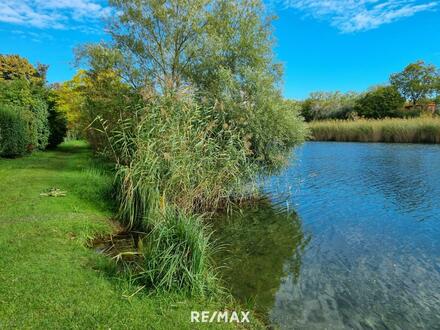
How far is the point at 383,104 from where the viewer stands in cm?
4112

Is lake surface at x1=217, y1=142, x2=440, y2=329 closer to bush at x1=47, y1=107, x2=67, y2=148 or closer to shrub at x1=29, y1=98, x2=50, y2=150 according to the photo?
shrub at x1=29, y1=98, x2=50, y2=150

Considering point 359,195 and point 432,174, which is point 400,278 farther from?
point 432,174

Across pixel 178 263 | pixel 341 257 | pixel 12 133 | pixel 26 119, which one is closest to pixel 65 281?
pixel 178 263

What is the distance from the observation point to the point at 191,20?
36.1 ft

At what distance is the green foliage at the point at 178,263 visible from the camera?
3496 millimetres

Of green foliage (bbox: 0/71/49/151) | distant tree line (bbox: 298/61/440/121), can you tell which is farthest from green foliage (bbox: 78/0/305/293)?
distant tree line (bbox: 298/61/440/121)

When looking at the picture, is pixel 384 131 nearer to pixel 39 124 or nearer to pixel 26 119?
pixel 39 124

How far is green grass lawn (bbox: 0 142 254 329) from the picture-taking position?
2.84m

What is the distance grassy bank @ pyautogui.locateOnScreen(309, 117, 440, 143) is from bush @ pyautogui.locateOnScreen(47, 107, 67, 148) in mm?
14504

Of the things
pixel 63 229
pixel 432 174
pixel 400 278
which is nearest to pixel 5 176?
pixel 63 229

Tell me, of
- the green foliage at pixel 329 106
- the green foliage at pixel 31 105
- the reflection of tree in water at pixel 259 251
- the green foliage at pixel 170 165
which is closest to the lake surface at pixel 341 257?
the reflection of tree in water at pixel 259 251

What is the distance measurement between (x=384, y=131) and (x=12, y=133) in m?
25.2

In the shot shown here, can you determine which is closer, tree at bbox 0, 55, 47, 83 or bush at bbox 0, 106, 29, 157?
bush at bbox 0, 106, 29, 157

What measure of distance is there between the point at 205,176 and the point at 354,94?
54324 millimetres
